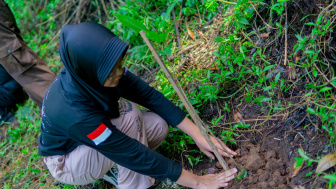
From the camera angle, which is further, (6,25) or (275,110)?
(6,25)

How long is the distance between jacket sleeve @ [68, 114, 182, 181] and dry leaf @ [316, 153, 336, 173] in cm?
72

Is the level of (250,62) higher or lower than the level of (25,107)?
higher

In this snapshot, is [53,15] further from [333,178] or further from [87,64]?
[333,178]

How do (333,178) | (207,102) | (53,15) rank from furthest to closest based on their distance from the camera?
(53,15)
(207,102)
(333,178)

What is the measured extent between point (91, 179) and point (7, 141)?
1.85 metres

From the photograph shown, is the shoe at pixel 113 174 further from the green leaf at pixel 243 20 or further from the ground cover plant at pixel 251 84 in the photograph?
the green leaf at pixel 243 20

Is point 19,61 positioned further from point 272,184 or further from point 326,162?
point 326,162

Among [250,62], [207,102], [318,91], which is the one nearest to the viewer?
[318,91]

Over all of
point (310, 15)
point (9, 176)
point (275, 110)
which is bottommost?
point (9, 176)

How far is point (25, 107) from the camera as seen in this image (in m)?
3.94

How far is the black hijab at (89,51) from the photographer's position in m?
1.65

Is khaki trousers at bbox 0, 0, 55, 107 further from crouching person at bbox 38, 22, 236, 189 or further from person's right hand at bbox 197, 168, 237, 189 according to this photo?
person's right hand at bbox 197, 168, 237, 189

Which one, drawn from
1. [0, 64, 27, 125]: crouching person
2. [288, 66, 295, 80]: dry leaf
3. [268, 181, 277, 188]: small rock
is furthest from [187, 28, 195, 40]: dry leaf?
[0, 64, 27, 125]: crouching person

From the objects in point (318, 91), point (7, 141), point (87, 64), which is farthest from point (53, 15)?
point (318, 91)
